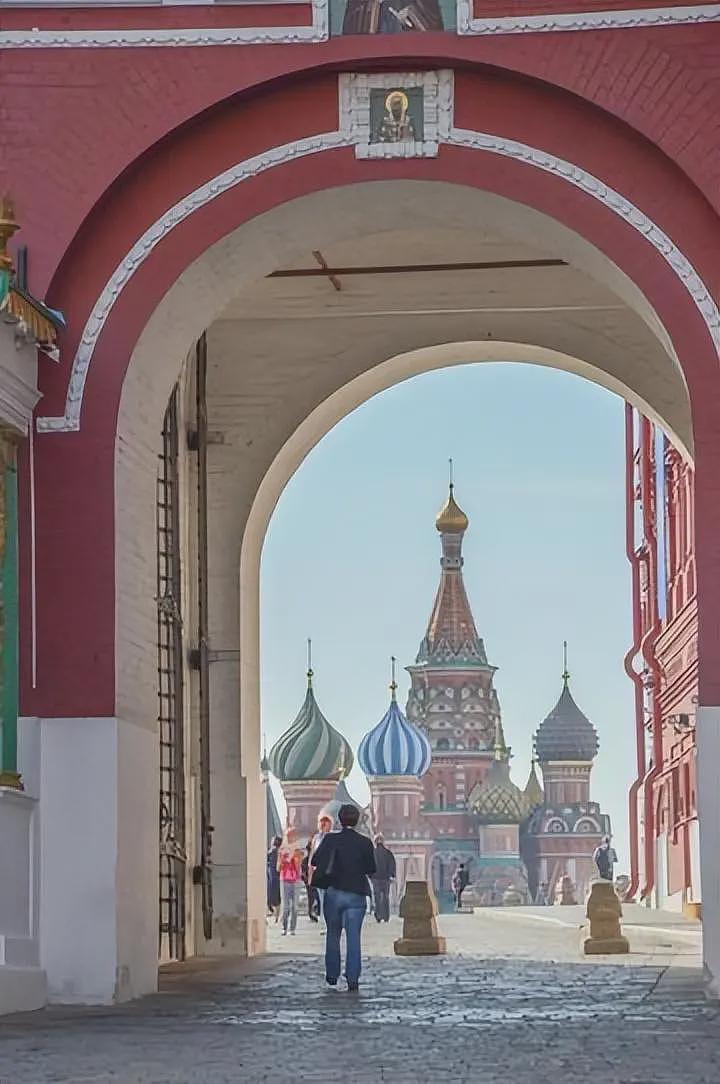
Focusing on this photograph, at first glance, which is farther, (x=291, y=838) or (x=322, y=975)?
(x=291, y=838)

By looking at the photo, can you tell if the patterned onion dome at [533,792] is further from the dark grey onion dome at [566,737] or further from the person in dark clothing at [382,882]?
the person in dark clothing at [382,882]

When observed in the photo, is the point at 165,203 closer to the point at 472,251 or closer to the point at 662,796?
the point at 472,251

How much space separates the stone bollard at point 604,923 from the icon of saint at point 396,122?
359 inches

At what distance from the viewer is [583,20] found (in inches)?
650

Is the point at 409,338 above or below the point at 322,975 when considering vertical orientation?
above

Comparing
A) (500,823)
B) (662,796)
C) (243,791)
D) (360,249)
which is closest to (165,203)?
(360,249)

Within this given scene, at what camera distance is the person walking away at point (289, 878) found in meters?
29.2

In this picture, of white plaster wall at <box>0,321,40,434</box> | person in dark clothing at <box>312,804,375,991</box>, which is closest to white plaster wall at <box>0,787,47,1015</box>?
person in dark clothing at <box>312,804,375,991</box>

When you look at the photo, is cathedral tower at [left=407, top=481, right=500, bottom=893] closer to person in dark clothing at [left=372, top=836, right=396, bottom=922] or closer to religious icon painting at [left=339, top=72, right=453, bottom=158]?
person in dark clothing at [left=372, top=836, right=396, bottom=922]

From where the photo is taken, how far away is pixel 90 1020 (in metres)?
14.0

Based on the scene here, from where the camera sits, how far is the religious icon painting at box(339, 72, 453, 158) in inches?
664

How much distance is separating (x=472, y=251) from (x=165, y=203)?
205 inches

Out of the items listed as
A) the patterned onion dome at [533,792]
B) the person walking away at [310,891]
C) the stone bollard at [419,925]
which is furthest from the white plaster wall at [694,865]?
the patterned onion dome at [533,792]

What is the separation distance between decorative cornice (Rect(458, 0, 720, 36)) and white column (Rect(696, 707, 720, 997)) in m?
4.94
